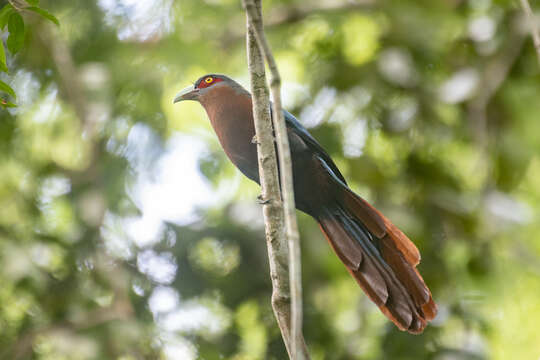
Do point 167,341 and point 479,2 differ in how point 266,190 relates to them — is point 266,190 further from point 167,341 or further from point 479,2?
point 479,2

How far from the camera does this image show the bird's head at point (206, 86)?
1.64 m

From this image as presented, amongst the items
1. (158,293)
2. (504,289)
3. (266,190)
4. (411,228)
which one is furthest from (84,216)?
(504,289)

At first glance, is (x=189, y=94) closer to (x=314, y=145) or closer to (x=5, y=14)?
(x=314, y=145)

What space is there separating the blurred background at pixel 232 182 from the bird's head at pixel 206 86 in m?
0.69

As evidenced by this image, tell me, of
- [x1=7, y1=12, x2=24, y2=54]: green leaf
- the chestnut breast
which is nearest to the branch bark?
the chestnut breast

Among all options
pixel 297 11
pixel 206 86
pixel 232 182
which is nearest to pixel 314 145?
pixel 206 86

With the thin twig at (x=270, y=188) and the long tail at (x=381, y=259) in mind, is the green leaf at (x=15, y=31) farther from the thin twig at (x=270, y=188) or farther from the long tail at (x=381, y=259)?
the long tail at (x=381, y=259)

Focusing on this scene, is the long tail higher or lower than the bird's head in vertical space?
lower

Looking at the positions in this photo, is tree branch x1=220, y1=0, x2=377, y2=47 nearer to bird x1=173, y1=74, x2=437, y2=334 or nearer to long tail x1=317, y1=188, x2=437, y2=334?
bird x1=173, y1=74, x2=437, y2=334

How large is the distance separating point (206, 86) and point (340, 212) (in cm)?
57

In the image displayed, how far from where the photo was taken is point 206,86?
1661 mm

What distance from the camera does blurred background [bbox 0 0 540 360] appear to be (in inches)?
117

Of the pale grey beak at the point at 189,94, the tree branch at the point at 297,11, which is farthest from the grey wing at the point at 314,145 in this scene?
the tree branch at the point at 297,11

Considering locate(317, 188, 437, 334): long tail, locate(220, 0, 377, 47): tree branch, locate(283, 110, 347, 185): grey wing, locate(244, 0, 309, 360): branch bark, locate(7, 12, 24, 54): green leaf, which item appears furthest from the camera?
locate(220, 0, 377, 47): tree branch
